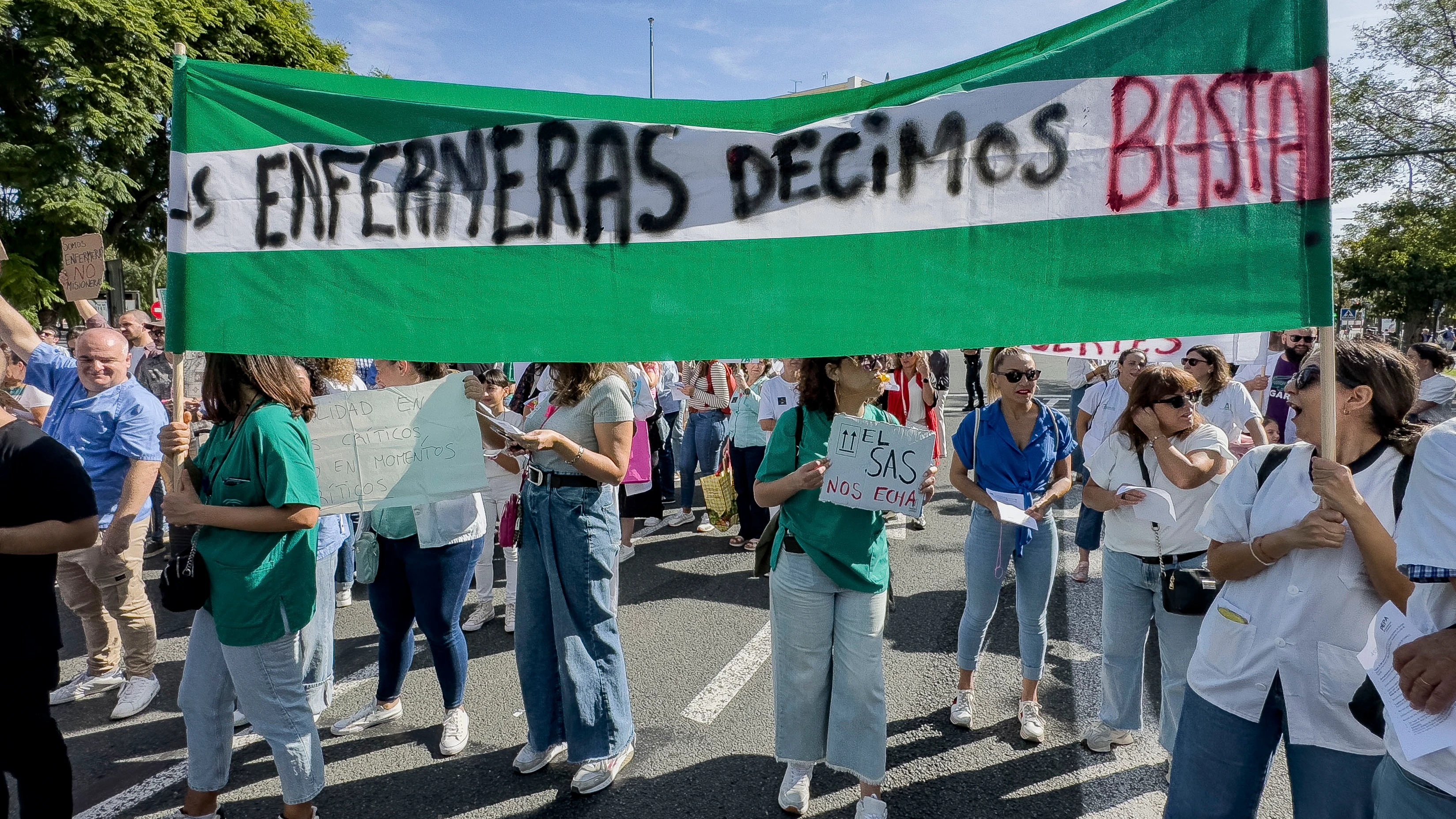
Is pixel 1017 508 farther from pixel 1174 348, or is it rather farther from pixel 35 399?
pixel 35 399

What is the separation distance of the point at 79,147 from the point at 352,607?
20.1 meters

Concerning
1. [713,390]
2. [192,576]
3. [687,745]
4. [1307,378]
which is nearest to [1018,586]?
[687,745]

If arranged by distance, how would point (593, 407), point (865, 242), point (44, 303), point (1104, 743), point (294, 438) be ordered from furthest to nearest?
point (44, 303) < point (1104, 743) < point (593, 407) < point (294, 438) < point (865, 242)

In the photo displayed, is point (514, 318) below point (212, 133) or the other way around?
below

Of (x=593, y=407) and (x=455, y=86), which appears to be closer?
(x=455, y=86)

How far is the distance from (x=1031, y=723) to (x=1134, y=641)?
2.05ft

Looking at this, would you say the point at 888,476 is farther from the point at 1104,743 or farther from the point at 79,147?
the point at 79,147

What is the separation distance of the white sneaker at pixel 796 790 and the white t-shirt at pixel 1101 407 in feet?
12.9

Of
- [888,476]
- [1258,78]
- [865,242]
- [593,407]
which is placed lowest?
[888,476]

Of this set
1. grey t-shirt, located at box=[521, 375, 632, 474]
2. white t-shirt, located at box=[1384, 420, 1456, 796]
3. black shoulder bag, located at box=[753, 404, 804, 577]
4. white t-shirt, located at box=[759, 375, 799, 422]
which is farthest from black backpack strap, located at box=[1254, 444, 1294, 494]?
white t-shirt, located at box=[759, 375, 799, 422]

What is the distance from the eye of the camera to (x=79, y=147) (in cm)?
1936

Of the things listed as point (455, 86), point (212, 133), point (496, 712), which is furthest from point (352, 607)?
point (455, 86)

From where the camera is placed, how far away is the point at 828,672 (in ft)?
10.6

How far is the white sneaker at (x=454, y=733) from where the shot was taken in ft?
12.2
